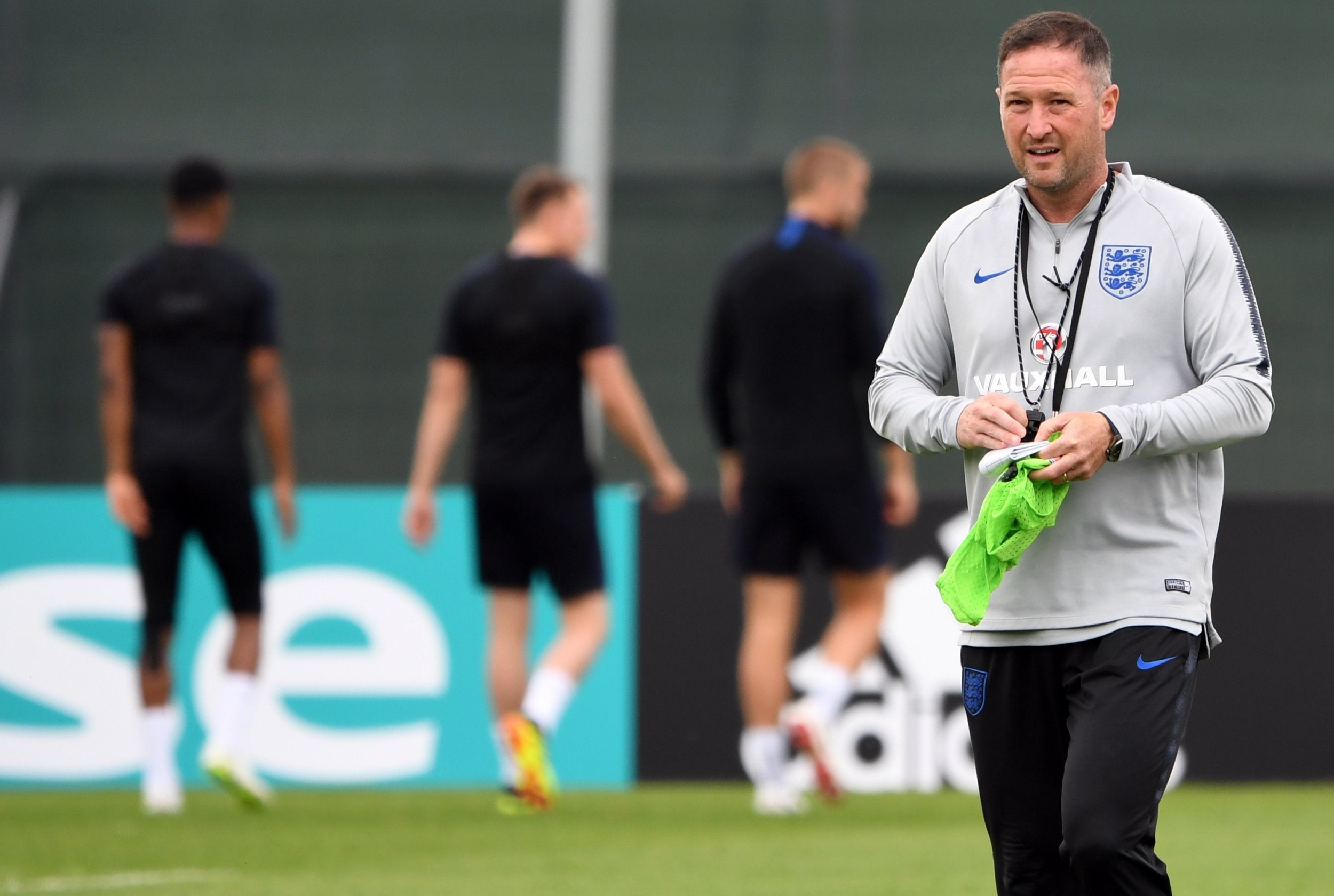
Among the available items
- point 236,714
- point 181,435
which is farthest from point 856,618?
point 181,435

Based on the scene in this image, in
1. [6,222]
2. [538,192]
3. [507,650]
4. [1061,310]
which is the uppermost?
[538,192]

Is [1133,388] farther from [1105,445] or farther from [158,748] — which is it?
[158,748]

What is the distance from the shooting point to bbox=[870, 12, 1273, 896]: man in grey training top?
3643 mm

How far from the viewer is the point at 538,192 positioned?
8.45 m

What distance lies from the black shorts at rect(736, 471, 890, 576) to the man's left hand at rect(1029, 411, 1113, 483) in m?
4.51

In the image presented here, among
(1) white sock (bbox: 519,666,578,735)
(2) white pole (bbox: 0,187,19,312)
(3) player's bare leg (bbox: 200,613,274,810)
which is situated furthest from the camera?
(2) white pole (bbox: 0,187,19,312)

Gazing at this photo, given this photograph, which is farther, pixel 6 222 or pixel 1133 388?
pixel 6 222

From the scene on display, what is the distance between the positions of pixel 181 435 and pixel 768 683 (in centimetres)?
236

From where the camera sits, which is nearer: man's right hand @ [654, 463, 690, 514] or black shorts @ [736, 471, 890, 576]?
black shorts @ [736, 471, 890, 576]

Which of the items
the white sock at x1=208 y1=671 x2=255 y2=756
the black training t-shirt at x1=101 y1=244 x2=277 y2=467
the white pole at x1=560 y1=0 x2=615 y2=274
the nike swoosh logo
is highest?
the white pole at x1=560 y1=0 x2=615 y2=274

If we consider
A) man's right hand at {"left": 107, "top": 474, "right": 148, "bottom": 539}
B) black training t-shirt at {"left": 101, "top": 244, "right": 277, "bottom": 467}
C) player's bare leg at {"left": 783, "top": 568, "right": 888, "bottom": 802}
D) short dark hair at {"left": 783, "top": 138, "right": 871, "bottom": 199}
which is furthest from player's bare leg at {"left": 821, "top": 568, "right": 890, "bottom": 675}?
man's right hand at {"left": 107, "top": 474, "right": 148, "bottom": 539}

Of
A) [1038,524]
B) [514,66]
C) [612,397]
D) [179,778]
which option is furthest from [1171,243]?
[514,66]

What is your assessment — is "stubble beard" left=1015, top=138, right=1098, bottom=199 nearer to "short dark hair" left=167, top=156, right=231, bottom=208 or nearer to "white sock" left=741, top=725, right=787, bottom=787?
"white sock" left=741, top=725, right=787, bottom=787

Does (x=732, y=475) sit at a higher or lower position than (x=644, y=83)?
lower
